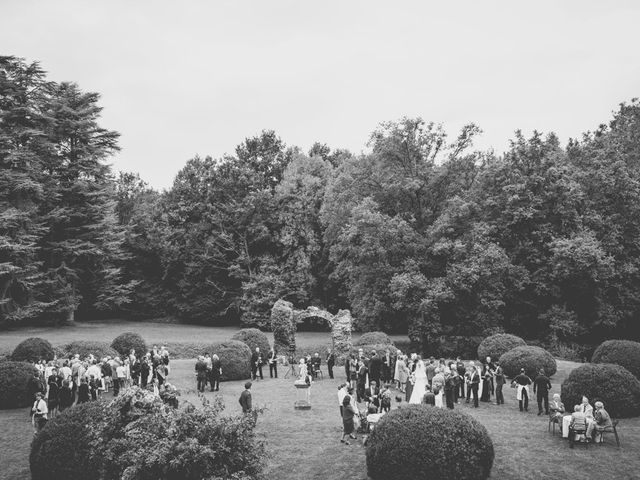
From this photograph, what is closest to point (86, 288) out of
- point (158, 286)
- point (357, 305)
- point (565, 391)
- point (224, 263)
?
point (158, 286)

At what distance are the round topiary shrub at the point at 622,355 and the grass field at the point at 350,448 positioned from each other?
4.56 metres

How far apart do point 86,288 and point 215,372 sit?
92.2ft

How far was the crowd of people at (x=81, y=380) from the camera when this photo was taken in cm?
1630

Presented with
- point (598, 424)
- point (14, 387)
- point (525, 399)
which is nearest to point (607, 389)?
point (598, 424)

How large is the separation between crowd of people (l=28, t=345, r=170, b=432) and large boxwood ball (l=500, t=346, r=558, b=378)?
49.7 feet

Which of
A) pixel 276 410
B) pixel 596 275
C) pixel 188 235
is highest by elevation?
pixel 188 235

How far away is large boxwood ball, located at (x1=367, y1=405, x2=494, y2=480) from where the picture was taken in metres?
10.0

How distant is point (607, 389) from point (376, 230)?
19.2 metres

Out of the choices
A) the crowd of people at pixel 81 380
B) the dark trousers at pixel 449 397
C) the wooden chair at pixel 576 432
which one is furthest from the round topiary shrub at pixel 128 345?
the wooden chair at pixel 576 432

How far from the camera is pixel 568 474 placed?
11.1m

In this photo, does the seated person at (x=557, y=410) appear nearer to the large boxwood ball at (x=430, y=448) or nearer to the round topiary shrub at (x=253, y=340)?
the large boxwood ball at (x=430, y=448)

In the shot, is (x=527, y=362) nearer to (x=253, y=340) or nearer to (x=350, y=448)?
(x=350, y=448)

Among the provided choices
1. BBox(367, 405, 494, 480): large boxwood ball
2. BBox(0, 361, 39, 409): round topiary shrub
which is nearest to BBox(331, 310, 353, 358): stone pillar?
BBox(0, 361, 39, 409): round topiary shrub

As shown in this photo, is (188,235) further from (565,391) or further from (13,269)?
(565,391)
